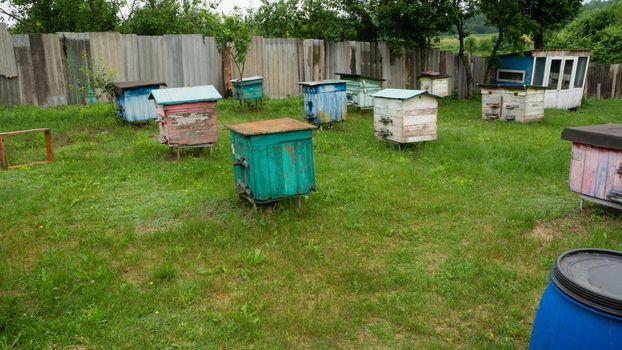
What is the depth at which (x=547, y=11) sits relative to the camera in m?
18.0

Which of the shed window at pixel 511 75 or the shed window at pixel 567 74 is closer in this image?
the shed window at pixel 567 74

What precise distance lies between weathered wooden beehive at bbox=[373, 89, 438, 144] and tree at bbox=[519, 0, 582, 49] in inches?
392

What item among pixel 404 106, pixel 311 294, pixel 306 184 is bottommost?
pixel 311 294

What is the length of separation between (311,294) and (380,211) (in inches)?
91.6

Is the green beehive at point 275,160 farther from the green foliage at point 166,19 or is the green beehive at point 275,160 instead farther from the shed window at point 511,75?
the shed window at point 511,75

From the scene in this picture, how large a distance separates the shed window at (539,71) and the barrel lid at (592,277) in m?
16.3

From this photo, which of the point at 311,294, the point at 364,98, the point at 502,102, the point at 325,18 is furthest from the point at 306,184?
the point at 325,18

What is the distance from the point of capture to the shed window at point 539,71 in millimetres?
17578

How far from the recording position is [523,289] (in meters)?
4.75

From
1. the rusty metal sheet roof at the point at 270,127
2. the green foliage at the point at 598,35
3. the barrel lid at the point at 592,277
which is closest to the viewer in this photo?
the barrel lid at the point at 592,277

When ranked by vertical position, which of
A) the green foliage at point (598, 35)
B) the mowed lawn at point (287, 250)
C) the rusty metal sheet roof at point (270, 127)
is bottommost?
the mowed lawn at point (287, 250)

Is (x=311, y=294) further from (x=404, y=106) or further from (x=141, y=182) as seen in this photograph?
(x=404, y=106)

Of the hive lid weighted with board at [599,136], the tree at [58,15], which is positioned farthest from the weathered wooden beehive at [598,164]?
the tree at [58,15]

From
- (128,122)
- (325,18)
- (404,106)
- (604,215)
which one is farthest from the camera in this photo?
(325,18)
